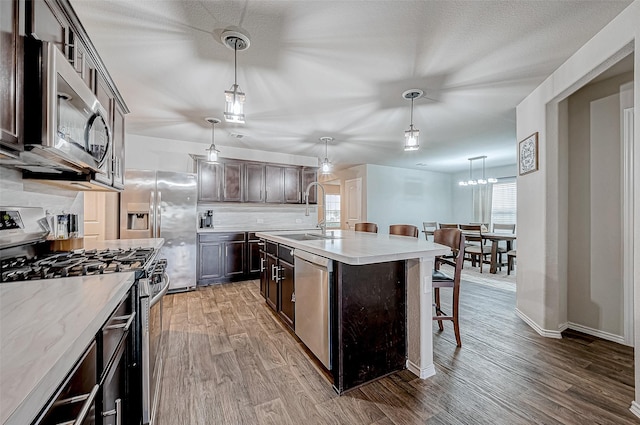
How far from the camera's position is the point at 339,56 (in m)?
2.23

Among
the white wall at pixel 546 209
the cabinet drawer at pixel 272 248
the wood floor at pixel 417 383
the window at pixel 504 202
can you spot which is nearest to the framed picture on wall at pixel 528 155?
the white wall at pixel 546 209

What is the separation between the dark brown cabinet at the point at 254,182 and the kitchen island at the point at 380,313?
10.4 ft

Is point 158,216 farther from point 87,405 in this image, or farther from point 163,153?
point 87,405

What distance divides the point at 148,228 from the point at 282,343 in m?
2.78

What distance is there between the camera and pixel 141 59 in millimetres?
2266

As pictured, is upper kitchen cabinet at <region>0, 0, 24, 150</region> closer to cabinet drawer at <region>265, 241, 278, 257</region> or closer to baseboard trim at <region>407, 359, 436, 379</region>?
cabinet drawer at <region>265, 241, 278, 257</region>

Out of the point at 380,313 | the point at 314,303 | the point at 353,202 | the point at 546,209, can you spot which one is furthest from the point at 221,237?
the point at 546,209

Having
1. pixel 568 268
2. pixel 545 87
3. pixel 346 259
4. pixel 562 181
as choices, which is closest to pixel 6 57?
pixel 346 259

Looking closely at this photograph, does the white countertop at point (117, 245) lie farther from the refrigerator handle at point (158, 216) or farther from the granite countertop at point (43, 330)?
the refrigerator handle at point (158, 216)

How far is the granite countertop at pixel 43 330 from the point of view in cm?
46

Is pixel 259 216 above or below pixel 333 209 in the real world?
below

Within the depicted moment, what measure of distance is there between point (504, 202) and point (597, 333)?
16.5ft

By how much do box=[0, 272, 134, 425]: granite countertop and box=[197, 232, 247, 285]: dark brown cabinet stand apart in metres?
3.30

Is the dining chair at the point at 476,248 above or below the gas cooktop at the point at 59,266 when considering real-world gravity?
below
